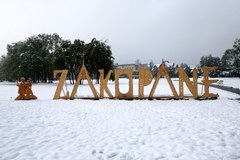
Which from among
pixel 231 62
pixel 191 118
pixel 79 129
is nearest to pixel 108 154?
pixel 79 129

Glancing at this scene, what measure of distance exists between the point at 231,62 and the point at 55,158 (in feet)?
268

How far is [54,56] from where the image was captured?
50.5m

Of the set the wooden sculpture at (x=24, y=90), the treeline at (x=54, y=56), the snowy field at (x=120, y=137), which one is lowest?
the snowy field at (x=120, y=137)

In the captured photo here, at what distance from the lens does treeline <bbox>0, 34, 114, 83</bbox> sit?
47875mm

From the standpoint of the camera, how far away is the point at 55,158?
5141 millimetres

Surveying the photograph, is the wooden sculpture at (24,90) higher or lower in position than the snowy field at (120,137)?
higher

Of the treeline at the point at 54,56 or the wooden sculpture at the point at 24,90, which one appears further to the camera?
the treeline at the point at 54,56

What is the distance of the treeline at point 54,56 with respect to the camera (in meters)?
47.9

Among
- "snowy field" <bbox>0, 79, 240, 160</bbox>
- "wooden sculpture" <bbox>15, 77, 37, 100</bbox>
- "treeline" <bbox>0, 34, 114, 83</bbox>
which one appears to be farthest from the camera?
"treeline" <bbox>0, 34, 114, 83</bbox>

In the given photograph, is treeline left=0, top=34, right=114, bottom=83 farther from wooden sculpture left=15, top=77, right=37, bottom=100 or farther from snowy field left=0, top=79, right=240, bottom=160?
snowy field left=0, top=79, right=240, bottom=160

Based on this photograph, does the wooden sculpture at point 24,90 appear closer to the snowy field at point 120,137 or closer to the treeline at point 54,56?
the snowy field at point 120,137

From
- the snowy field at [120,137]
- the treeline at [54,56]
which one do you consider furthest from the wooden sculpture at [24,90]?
the treeline at [54,56]

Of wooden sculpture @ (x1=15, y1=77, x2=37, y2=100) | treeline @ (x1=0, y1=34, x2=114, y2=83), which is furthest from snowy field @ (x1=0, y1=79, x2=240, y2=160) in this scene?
treeline @ (x1=0, y1=34, x2=114, y2=83)

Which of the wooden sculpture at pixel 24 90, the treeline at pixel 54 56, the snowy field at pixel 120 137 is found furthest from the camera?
the treeline at pixel 54 56
